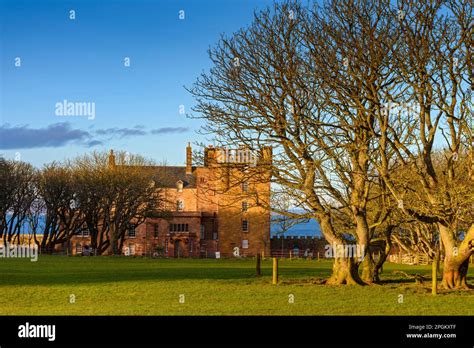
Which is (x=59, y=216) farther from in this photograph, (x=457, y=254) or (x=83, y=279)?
(x=457, y=254)

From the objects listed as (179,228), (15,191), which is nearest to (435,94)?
(15,191)

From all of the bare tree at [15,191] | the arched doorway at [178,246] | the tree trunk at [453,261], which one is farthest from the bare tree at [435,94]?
the arched doorway at [178,246]

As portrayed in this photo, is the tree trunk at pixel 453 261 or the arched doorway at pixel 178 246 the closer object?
the tree trunk at pixel 453 261

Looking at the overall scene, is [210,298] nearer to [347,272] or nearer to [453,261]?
[347,272]

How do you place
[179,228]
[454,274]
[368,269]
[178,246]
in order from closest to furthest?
[454,274] → [368,269] → [178,246] → [179,228]

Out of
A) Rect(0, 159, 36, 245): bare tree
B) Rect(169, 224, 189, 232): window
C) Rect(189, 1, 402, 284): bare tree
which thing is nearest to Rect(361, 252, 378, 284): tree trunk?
Rect(189, 1, 402, 284): bare tree

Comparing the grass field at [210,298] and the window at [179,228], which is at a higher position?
the window at [179,228]

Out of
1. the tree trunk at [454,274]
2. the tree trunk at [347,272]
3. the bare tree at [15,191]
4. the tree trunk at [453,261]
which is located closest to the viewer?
the tree trunk at [453,261]

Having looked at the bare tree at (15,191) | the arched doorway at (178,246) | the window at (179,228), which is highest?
the bare tree at (15,191)

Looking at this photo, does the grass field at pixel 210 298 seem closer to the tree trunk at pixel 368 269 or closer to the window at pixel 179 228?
the tree trunk at pixel 368 269

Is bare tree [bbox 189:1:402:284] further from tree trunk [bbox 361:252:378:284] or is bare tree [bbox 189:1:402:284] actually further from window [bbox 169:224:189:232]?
window [bbox 169:224:189:232]

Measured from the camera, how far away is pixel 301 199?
3475 cm

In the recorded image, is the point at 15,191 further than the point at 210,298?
Yes

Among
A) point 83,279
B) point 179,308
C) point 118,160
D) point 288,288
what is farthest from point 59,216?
point 179,308
